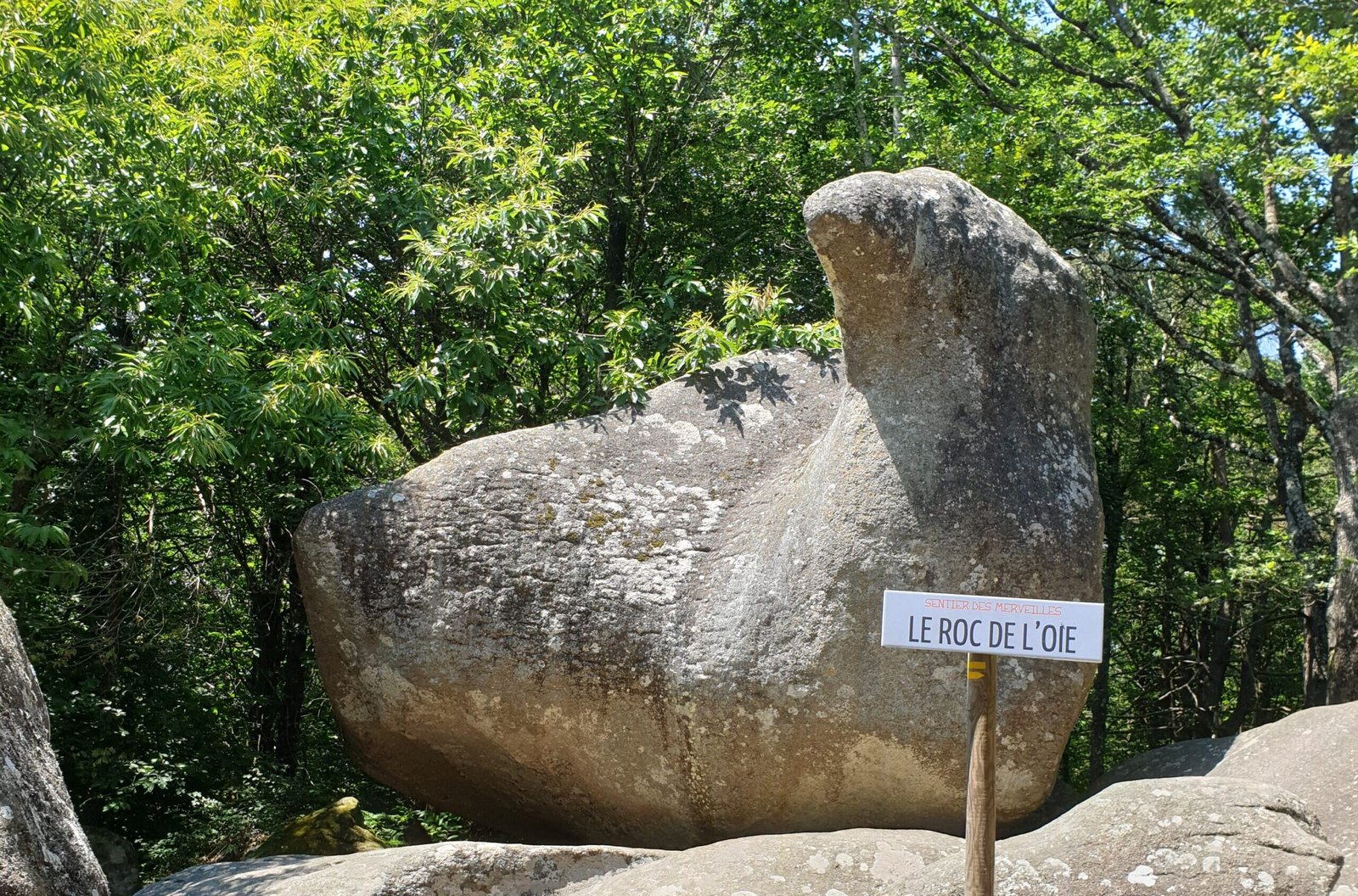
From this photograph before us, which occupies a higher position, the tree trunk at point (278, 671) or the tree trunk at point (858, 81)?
the tree trunk at point (858, 81)

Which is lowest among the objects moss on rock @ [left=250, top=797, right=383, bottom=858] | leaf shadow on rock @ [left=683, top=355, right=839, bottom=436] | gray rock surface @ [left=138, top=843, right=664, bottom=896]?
moss on rock @ [left=250, top=797, right=383, bottom=858]

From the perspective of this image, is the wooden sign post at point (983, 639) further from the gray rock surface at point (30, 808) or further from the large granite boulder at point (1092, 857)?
the gray rock surface at point (30, 808)

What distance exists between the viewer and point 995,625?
3760 mm

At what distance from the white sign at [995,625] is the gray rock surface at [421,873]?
2727 mm

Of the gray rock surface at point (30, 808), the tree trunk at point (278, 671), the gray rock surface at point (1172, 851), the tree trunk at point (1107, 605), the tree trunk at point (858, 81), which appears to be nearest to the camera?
the gray rock surface at point (30, 808)

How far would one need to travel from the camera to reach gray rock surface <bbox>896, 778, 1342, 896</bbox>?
4742 mm

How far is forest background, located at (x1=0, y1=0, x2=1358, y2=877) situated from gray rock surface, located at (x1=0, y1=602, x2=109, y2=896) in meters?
1.56

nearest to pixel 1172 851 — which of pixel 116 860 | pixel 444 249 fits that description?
pixel 444 249

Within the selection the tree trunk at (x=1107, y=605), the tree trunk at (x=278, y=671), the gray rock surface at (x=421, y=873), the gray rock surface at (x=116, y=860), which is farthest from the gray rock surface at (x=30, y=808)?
the tree trunk at (x=1107, y=605)

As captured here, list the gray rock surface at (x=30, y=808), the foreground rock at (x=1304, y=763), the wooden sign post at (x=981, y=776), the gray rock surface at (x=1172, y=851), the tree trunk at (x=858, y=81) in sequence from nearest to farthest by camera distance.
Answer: the wooden sign post at (x=981, y=776), the gray rock surface at (x=30, y=808), the gray rock surface at (x=1172, y=851), the foreground rock at (x=1304, y=763), the tree trunk at (x=858, y=81)

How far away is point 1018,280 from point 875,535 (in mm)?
1668

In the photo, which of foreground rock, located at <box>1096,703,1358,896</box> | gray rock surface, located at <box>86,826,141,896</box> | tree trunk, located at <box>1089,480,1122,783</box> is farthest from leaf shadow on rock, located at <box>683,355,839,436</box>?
tree trunk, located at <box>1089,480,1122,783</box>

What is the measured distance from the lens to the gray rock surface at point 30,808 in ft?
13.5

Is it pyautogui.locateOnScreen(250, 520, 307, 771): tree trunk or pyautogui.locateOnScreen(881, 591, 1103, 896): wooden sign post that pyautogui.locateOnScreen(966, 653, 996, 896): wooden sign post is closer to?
pyautogui.locateOnScreen(881, 591, 1103, 896): wooden sign post
